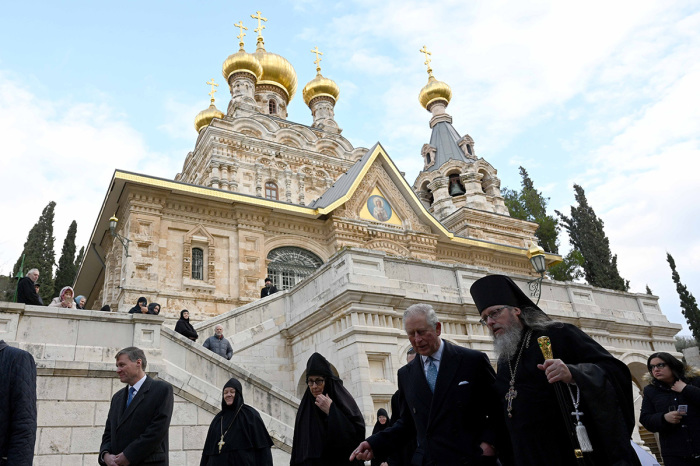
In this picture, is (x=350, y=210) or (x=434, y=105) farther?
(x=434, y=105)

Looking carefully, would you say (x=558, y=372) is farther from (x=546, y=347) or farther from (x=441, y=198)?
(x=441, y=198)

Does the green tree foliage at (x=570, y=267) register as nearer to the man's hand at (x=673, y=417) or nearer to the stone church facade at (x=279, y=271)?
the stone church facade at (x=279, y=271)

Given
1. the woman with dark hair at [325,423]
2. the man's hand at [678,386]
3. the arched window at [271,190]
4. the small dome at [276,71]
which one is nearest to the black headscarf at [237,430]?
the woman with dark hair at [325,423]

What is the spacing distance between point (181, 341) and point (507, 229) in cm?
2369

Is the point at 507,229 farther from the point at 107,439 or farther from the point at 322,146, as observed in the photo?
the point at 107,439

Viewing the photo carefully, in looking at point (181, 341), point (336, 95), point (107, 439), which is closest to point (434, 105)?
point (336, 95)

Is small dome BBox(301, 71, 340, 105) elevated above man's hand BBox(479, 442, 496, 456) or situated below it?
above

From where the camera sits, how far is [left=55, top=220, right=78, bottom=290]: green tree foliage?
31.5 meters

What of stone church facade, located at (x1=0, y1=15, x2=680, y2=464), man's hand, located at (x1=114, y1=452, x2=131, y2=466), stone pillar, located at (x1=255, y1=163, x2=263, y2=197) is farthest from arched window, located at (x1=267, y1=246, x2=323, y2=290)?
man's hand, located at (x1=114, y1=452, x2=131, y2=466)

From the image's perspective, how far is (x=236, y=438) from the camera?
512cm

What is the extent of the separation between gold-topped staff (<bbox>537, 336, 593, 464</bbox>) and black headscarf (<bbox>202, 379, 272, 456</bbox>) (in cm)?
314

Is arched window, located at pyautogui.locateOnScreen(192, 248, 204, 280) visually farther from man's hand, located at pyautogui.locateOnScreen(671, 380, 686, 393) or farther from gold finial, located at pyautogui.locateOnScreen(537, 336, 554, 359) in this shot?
gold finial, located at pyautogui.locateOnScreen(537, 336, 554, 359)

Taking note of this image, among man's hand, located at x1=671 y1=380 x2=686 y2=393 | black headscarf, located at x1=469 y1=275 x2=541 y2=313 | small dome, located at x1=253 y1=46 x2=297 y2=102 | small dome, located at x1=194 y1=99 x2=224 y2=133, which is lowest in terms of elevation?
man's hand, located at x1=671 y1=380 x2=686 y2=393

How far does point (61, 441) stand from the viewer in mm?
6906
